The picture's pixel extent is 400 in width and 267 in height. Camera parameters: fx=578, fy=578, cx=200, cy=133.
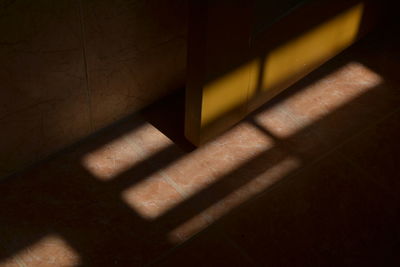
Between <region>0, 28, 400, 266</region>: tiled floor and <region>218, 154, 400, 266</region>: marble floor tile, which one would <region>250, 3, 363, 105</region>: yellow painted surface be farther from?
<region>218, 154, 400, 266</region>: marble floor tile

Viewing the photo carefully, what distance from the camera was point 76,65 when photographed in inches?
80.7

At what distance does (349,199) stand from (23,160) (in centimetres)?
123

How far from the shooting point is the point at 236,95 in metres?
2.22

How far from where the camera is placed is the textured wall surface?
186cm

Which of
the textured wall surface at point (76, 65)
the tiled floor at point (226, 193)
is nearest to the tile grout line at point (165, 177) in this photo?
the tiled floor at point (226, 193)

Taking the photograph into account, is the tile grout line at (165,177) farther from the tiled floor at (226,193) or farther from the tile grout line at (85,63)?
the tile grout line at (85,63)

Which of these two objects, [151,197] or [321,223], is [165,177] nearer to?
[151,197]

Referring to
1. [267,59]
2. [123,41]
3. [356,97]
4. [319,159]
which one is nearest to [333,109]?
[356,97]

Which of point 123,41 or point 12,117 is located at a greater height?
point 123,41

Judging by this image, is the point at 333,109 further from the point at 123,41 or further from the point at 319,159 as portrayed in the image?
the point at 123,41

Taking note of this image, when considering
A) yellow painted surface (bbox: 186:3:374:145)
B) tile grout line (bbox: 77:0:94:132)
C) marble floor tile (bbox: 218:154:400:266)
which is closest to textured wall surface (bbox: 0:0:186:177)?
tile grout line (bbox: 77:0:94:132)

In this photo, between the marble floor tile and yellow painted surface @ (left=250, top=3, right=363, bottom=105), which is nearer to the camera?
the marble floor tile

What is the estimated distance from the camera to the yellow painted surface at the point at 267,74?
214 cm

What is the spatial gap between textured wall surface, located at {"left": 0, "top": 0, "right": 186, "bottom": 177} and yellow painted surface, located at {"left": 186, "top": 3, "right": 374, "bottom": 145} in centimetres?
29
